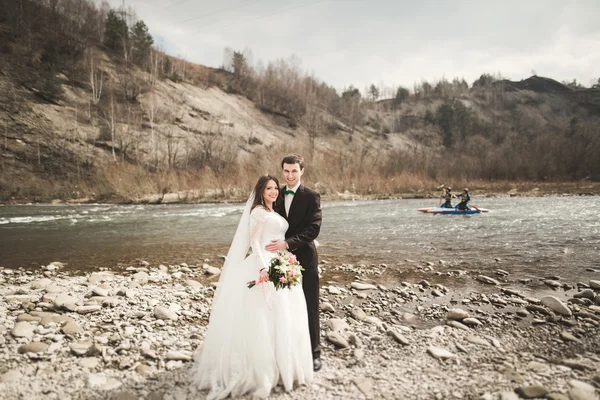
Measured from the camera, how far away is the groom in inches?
156

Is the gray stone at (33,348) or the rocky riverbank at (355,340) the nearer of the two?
the rocky riverbank at (355,340)

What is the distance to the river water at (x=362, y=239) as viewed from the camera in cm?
1054

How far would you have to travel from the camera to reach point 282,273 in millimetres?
3490

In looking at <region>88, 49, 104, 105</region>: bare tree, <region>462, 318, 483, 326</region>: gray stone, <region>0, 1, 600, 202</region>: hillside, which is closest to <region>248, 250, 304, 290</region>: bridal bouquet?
<region>462, 318, 483, 326</region>: gray stone

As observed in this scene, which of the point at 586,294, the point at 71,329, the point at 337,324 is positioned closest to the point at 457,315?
the point at 337,324

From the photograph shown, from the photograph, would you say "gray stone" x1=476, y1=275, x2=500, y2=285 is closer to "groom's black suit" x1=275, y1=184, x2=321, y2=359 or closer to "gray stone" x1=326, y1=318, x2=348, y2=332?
"gray stone" x1=326, y1=318, x2=348, y2=332

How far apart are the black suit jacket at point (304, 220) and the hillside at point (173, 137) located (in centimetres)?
2935

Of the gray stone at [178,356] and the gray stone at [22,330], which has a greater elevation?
the gray stone at [22,330]

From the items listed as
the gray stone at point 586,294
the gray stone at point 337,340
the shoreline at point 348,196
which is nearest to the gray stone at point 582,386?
the gray stone at point 337,340

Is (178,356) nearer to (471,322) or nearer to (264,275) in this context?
(264,275)

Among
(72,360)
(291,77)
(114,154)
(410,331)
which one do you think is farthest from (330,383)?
(291,77)

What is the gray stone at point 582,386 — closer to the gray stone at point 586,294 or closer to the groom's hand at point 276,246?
the groom's hand at point 276,246

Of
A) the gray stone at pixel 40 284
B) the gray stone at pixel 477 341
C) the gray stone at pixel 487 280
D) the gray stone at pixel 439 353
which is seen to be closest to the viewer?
the gray stone at pixel 439 353

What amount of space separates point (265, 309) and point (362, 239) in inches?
438
